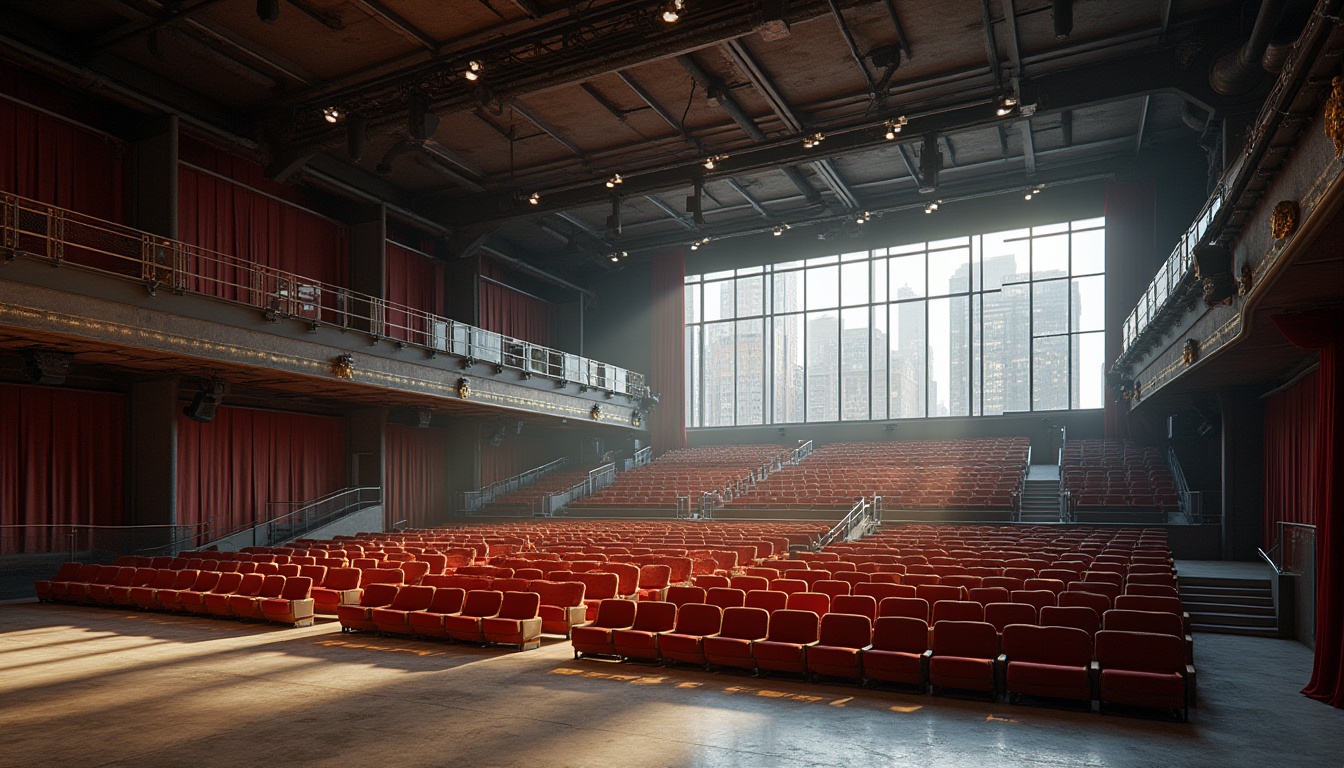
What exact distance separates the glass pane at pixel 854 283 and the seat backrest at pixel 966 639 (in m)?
22.7

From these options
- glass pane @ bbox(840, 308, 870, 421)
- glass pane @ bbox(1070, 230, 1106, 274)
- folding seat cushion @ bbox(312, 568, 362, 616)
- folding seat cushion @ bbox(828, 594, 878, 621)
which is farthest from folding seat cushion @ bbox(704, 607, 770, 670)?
glass pane @ bbox(840, 308, 870, 421)

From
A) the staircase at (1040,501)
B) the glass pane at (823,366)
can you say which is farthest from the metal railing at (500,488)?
the staircase at (1040,501)

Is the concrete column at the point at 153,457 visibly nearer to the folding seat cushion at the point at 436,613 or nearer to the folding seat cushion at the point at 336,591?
the folding seat cushion at the point at 336,591

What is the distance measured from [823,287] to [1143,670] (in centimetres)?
2393

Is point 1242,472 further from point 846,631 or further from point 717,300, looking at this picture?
point 717,300

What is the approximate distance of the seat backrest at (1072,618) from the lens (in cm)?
742

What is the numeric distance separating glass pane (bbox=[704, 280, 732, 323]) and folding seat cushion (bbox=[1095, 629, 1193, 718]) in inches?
980

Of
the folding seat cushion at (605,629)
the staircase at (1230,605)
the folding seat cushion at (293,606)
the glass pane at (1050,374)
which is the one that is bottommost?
the staircase at (1230,605)

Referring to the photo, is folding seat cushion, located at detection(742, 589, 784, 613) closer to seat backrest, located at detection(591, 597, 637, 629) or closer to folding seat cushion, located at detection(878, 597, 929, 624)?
folding seat cushion, located at detection(878, 597, 929, 624)

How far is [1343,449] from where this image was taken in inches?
308

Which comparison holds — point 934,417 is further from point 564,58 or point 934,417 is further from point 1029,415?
point 564,58

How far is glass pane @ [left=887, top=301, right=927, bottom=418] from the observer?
2803 cm

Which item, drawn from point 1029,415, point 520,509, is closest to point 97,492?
point 520,509

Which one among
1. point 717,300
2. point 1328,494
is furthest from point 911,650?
point 717,300
